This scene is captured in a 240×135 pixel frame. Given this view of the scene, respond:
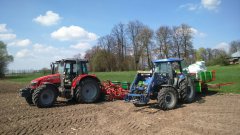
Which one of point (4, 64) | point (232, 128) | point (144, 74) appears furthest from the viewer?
point (4, 64)

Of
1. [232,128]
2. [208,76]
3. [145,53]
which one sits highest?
[145,53]

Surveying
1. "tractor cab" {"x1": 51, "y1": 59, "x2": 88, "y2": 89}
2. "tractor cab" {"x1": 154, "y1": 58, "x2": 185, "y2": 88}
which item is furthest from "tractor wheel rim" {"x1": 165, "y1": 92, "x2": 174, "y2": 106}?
"tractor cab" {"x1": 51, "y1": 59, "x2": 88, "y2": 89}

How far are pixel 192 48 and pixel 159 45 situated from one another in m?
7.82

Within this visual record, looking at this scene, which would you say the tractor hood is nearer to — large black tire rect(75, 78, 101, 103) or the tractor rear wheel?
the tractor rear wheel

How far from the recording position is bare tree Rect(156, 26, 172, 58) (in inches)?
2286

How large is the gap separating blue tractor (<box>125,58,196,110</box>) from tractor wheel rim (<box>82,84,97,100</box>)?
7.95 ft

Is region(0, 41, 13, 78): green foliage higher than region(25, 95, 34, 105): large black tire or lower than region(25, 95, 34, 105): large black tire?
higher

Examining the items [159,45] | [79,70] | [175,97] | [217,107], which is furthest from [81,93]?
[159,45]

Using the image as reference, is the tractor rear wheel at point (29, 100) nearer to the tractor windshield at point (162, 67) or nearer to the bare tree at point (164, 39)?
the tractor windshield at point (162, 67)

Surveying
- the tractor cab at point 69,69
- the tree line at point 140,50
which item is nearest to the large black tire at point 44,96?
the tractor cab at point 69,69

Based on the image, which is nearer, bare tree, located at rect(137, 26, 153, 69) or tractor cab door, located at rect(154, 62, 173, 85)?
tractor cab door, located at rect(154, 62, 173, 85)

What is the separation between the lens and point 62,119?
8617mm

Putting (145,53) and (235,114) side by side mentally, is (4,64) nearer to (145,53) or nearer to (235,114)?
(145,53)

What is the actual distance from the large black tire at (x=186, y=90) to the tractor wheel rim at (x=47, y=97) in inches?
229
